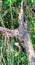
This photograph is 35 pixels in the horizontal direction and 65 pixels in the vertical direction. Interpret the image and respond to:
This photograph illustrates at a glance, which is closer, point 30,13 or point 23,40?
point 23,40

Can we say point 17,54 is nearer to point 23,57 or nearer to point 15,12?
point 23,57

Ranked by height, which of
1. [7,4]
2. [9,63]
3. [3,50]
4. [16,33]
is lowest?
[9,63]

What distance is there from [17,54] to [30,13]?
15.0 inches

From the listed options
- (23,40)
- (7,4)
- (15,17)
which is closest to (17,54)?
(15,17)

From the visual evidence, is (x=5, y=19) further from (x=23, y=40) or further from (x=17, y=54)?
(x=23, y=40)

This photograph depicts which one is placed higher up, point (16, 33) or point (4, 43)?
point (16, 33)

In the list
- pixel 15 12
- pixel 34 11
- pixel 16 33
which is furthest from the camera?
pixel 15 12

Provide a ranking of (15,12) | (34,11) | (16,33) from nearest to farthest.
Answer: (16,33), (34,11), (15,12)

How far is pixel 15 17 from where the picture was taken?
1828mm

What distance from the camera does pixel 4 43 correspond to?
1704mm

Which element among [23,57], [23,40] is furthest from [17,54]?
[23,40]

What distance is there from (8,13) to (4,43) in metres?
0.29

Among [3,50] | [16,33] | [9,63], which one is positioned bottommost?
[9,63]

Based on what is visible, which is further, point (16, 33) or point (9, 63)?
point (9, 63)
